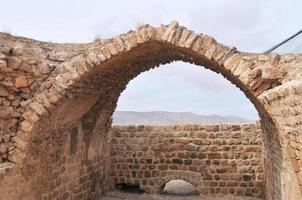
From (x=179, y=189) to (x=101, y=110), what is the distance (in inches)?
140

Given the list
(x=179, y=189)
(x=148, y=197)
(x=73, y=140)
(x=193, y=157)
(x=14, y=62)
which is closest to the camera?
(x=14, y=62)

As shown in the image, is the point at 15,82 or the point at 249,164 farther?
the point at 249,164

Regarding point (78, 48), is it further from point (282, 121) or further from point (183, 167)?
point (183, 167)

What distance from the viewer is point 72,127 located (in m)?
7.85

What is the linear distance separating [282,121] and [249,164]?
5.14 metres

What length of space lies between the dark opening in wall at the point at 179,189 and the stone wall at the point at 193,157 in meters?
0.33

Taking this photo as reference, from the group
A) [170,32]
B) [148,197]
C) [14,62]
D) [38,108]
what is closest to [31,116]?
[38,108]

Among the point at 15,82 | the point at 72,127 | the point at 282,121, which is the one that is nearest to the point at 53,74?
the point at 15,82

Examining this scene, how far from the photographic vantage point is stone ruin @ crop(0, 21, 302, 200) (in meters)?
5.77

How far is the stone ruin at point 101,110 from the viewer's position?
227 inches

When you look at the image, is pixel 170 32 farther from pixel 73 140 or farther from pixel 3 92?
pixel 73 140

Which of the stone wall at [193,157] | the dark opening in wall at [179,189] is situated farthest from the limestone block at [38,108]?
the dark opening in wall at [179,189]

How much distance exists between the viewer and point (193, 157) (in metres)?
10.2

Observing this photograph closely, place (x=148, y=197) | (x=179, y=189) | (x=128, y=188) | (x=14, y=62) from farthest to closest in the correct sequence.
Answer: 1. (x=179, y=189)
2. (x=128, y=188)
3. (x=148, y=197)
4. (x=14, y=62)
